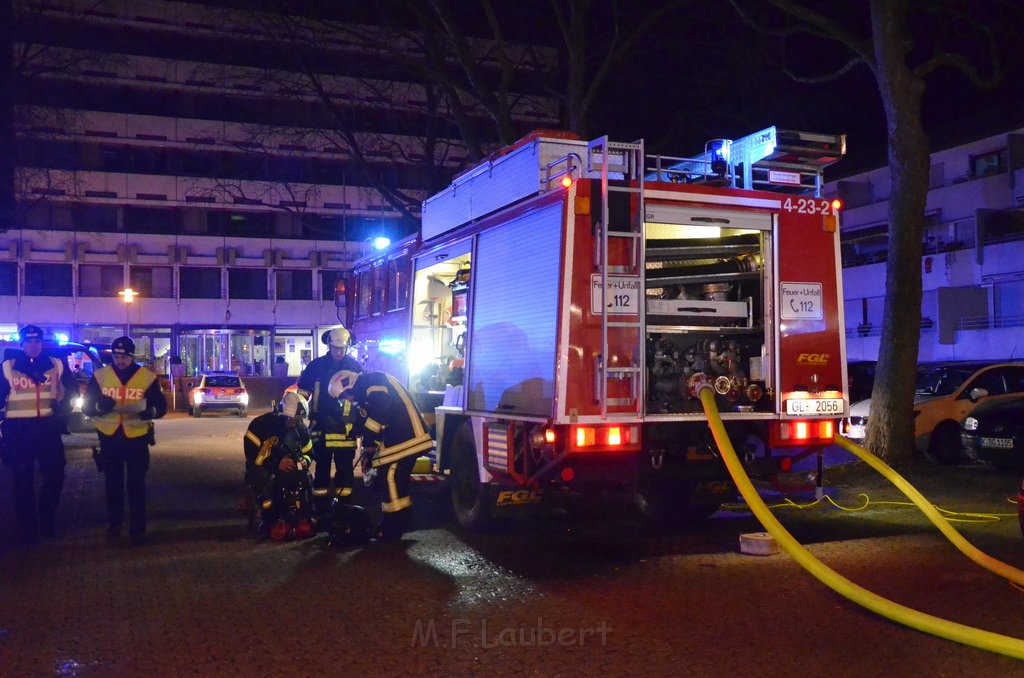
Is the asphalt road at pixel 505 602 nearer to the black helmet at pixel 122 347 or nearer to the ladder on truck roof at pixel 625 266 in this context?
the ladder on truck roof at pixel 625 266

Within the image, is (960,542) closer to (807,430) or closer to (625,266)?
(807,430)

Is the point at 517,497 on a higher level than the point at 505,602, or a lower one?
higher

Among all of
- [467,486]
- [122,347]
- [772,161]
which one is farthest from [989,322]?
[122,347]

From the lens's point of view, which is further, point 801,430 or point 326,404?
point 326,404

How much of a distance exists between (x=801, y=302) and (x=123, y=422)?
241 inches

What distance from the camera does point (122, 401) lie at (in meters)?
8.70

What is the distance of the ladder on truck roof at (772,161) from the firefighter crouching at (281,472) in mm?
3933

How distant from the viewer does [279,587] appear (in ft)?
22.5

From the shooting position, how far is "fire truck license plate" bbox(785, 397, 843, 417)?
831 centimetres

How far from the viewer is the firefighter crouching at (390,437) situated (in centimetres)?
844

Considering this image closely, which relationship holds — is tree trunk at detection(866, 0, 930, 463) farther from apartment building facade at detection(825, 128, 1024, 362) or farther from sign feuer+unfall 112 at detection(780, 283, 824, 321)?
apartment building facade at detection(825, 128, 1024, 362)

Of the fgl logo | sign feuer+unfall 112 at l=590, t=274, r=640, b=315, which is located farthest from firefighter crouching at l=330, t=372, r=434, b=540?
sign feuer+unfall 112 at l=590, t=274, r=640, b=315

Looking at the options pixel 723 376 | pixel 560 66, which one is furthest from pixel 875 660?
pixel 560 66

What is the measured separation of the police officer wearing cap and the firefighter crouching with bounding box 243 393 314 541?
189 cm
